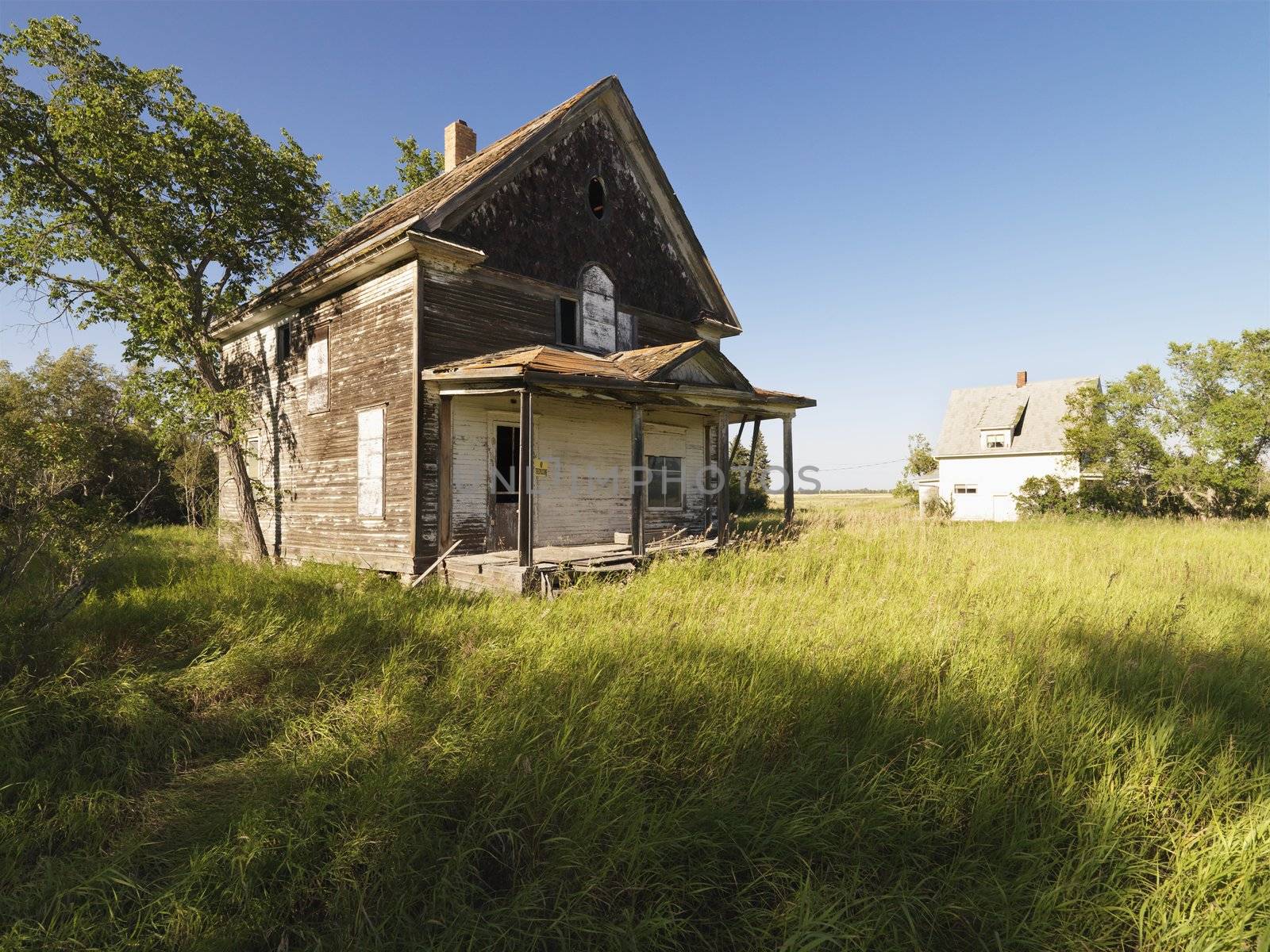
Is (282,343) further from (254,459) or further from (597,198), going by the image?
(597,198)

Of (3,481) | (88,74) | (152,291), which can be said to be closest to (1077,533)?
(3,481)

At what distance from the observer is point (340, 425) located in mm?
10938

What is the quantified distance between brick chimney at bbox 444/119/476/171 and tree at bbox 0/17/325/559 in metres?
3.07

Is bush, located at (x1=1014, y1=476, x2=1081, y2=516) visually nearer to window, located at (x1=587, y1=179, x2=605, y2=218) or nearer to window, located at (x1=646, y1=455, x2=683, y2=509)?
window, located at (x1=646, y1=455, x2=683, y2=509)

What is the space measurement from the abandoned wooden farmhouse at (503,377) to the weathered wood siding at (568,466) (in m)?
0.04

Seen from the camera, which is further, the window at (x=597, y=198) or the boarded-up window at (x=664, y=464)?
the boarded-up window at (x=664, y=464)

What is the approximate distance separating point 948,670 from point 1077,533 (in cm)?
1260

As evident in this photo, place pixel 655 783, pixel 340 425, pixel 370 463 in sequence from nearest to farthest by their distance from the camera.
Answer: pixel 655 783 → pixel 370 463 → pixel 340 425

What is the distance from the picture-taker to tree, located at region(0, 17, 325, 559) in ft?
33.6

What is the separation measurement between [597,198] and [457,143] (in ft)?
14.1

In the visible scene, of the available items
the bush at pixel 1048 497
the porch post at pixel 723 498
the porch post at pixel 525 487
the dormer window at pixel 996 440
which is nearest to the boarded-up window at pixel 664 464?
the porch post at pixel 723 498

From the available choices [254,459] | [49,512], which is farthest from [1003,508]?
[49,512]

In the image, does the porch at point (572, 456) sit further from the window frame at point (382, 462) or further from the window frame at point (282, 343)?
the window frame at point (282, 343)

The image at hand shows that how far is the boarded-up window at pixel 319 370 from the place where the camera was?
11328 millimetres
